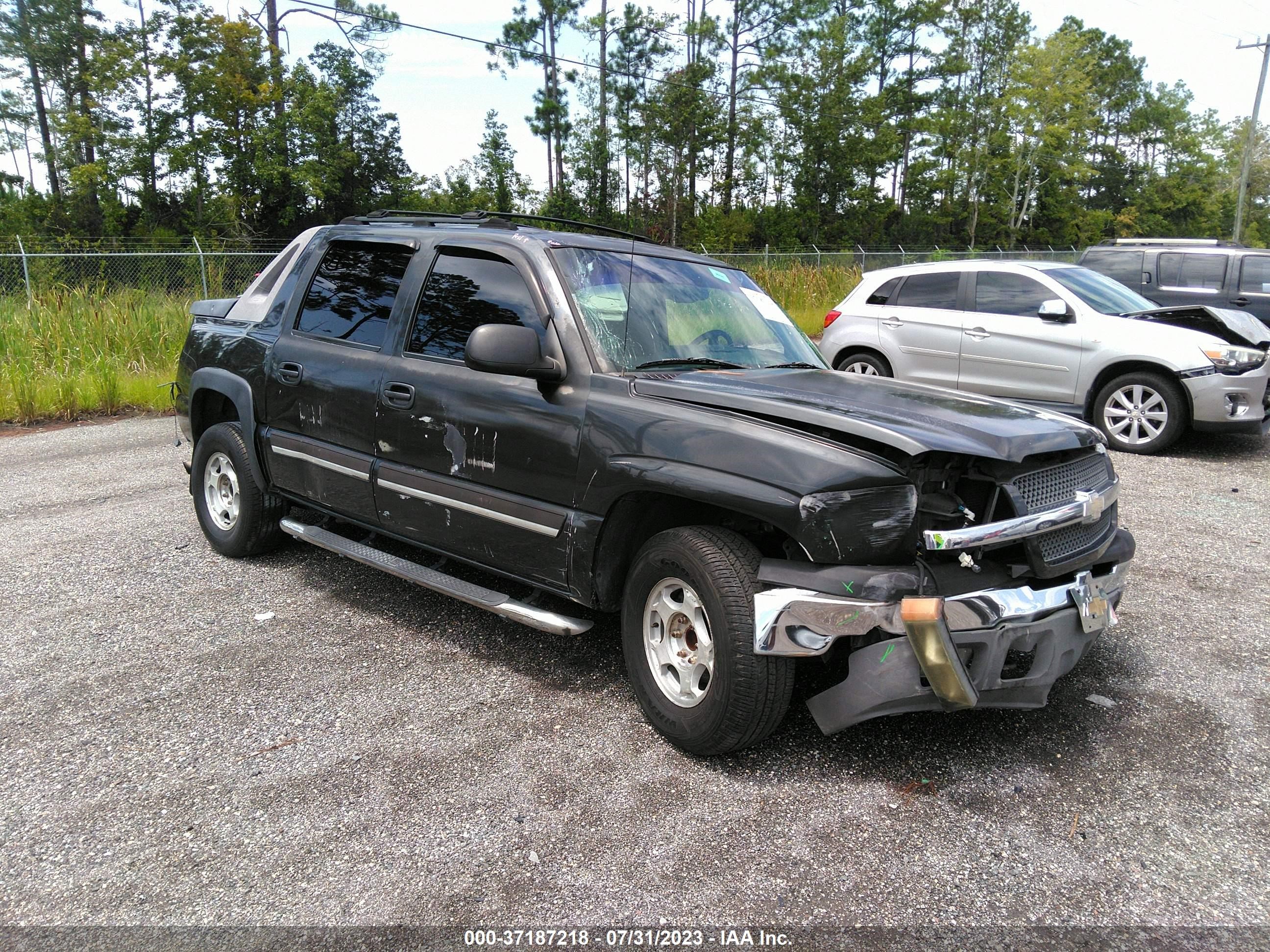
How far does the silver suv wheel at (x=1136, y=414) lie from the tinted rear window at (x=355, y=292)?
7.13m

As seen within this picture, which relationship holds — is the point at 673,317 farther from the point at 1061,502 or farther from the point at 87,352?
the point at 87,352

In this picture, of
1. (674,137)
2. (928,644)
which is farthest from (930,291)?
(674,137)

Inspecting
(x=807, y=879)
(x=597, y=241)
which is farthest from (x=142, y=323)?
(x=807, y=879)

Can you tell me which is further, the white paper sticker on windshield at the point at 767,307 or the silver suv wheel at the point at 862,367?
the silver suv wheel at the point at 862,367

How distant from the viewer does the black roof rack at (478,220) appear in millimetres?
4234

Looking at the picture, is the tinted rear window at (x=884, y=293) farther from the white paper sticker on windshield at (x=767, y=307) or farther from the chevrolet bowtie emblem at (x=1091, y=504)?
the chevrolet bowtie emblem at (x=1091, y=504)

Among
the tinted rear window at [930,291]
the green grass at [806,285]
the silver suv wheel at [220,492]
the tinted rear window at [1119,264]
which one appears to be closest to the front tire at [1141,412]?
the tinted rear window at [930,291]

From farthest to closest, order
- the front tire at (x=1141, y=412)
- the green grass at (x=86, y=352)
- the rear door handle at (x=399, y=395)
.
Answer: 1. the green grass at (x=86, y=352)
2. the front tire at (x=1141, y=412)
3. the rear door handle at (x=399, y=395)

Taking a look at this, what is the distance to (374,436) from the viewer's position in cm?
417

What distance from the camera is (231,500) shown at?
5.25 metres

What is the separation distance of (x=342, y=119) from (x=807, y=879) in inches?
1756

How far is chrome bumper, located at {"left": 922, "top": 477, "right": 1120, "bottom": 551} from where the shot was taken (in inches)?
110

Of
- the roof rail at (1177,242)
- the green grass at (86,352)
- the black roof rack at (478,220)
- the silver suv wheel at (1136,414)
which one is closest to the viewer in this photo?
the black roof rack at (478,220)

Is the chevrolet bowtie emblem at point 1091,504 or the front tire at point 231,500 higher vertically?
the chevrolet bowtie emblem at point 1091,504
